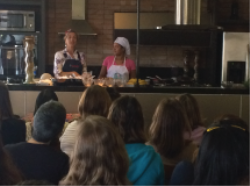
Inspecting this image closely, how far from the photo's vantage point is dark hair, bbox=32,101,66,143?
1991 millimetres

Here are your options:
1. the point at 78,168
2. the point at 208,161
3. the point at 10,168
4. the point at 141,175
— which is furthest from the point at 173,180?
the point at 10,168

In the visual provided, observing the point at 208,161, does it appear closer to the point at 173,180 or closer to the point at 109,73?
the point at 173,180

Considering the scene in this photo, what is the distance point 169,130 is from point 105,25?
451cm

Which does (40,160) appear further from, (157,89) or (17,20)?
(17,20)

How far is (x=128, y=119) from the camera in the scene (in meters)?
2.10

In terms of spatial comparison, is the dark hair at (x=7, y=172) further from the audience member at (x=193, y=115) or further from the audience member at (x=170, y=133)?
the audience member at (x=193, y=115)

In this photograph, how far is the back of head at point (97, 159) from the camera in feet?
4.54

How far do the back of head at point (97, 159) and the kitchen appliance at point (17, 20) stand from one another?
4.94m

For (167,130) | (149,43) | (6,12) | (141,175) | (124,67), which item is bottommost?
(141,175)

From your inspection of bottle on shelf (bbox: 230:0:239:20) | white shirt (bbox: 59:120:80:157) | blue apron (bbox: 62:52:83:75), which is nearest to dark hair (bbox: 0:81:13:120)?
white shirt (bbox: 59:120:80:157)

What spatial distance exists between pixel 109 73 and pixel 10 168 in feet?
12.8

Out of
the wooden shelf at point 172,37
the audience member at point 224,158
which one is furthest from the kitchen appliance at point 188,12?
the audience member at point 224,158

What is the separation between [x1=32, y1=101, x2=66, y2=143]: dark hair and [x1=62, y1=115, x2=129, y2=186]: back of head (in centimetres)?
61

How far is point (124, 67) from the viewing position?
5125 mm
